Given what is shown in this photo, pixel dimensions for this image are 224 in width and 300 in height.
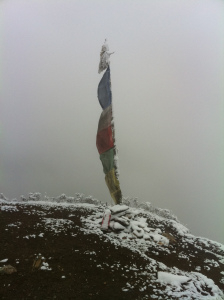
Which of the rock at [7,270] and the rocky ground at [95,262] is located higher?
the rocky ground at [95,262]

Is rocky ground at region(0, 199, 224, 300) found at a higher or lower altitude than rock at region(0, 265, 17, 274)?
higher

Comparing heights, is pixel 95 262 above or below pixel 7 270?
above

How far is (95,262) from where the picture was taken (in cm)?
471

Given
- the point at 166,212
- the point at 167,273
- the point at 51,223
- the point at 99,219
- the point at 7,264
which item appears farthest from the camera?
the point at 166,212

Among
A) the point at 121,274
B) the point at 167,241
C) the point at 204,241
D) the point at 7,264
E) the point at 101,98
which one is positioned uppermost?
the point at 101,98

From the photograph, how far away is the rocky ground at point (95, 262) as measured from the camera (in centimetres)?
381

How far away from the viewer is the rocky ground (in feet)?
12.5

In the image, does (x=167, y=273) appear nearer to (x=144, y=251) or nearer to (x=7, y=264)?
(x=144, y=251)

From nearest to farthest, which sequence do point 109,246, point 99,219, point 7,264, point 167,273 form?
1. point 7,264
2. point 167,273
3. point 109,246
4. point 99,219

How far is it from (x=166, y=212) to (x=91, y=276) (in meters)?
7.38

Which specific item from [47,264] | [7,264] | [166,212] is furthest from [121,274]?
[166,212]

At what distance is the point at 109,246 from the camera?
561 cm

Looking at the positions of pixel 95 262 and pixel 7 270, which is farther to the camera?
pixel 95 262

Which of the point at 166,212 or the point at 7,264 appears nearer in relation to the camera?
the point at 7,264
